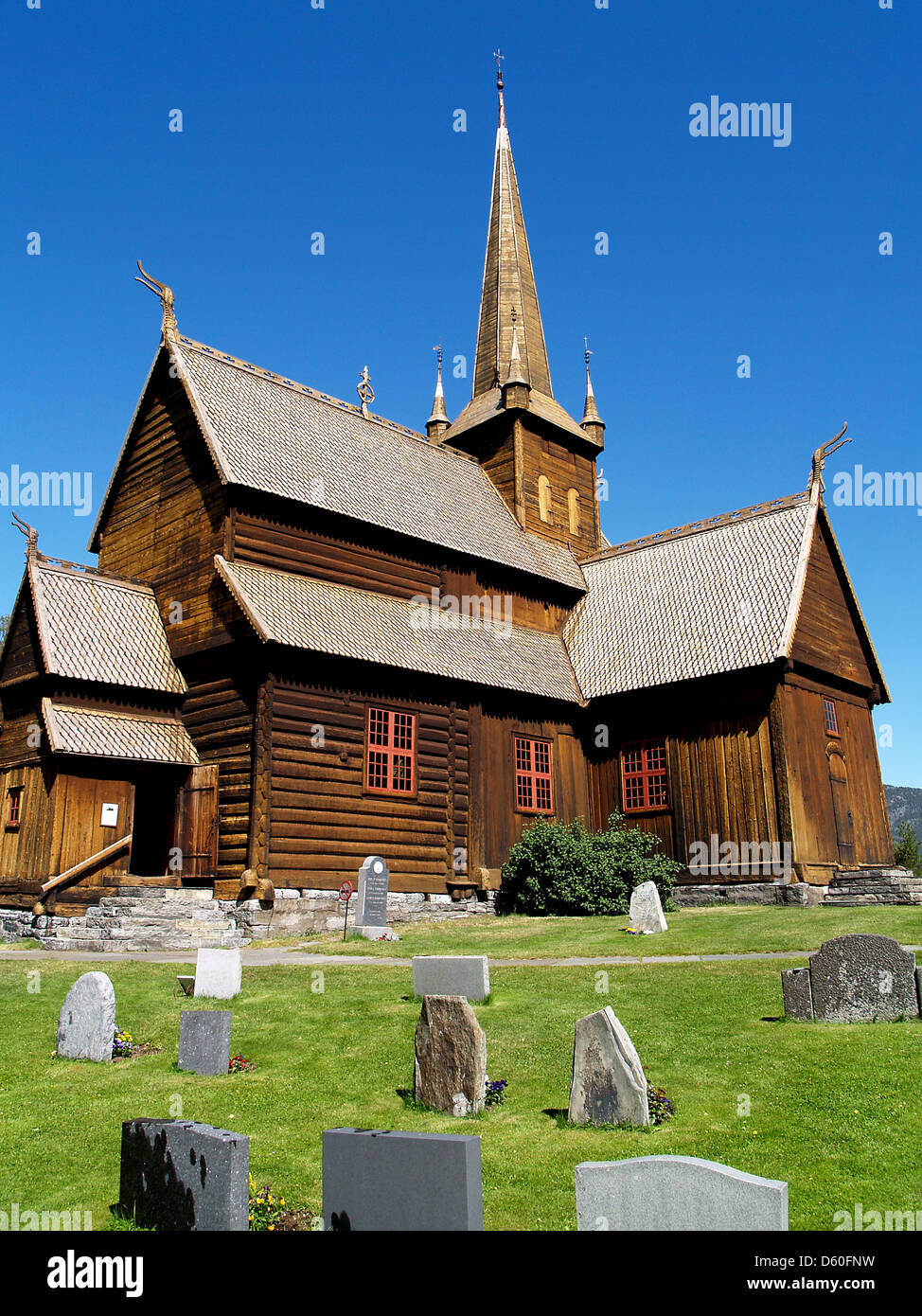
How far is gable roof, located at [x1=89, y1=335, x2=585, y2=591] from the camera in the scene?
80.9 feet

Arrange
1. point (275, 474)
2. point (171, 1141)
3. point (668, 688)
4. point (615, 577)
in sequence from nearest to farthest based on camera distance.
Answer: point (171, 1141) < point (275, 474) < point (668, 688) < point (615, 577)

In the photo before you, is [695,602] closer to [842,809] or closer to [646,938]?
[842,809]

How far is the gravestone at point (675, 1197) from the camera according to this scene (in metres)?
5.34

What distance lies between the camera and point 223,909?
21.1 meters

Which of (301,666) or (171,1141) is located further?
(301,666)

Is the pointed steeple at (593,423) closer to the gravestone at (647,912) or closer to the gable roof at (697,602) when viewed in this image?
the gable roof at (697,602)

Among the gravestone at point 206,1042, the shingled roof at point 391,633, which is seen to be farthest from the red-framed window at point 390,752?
the gravestone at point 206,1042

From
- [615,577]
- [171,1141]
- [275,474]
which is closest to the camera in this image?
[171,1141]

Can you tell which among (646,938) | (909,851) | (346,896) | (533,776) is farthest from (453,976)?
(909,851)

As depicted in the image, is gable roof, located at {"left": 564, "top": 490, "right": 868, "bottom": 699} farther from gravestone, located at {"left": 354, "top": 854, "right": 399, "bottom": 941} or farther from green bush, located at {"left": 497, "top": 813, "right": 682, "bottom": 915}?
gravestone, located at {"left": 354, "top": 854, "right": 399, "bottom": 941}

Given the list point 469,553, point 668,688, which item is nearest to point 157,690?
point 469,553

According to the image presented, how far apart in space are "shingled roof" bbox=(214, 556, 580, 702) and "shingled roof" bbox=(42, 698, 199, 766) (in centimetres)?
362
